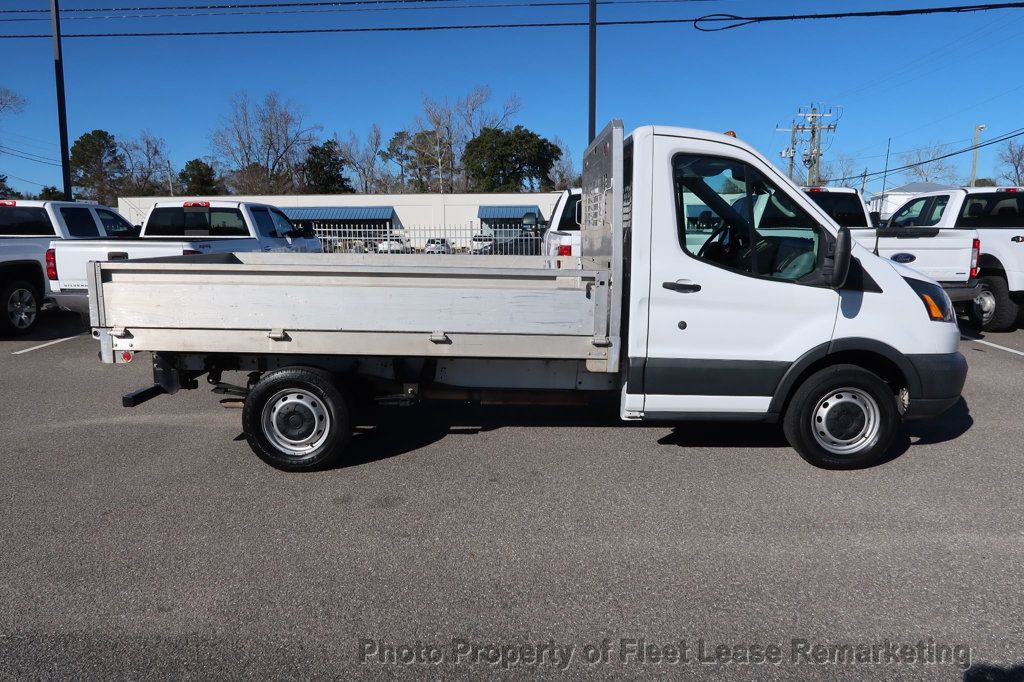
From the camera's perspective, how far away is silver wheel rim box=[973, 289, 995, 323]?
1115 centimetres

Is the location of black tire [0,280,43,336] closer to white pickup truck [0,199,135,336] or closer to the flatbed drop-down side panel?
white pickup truck [0,199,135,336]

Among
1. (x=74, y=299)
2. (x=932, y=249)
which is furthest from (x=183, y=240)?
(x=932, y=249)

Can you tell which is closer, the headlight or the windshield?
the headlight

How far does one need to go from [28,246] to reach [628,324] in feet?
33.0

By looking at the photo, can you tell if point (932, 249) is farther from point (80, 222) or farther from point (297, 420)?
point (80, 222)

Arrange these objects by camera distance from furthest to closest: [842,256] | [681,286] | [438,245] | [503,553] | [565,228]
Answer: [438,245], [565,228], [681,286], [842,256], [503,553]

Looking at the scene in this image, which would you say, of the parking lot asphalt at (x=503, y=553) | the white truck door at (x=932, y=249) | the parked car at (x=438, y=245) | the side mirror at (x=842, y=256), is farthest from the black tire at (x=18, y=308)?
the white truck door at (x=932, y=249)

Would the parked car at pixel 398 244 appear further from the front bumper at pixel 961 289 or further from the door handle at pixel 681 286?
the door handle at pixel 681 286

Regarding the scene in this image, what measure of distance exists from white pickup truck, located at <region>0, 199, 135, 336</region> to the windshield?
10.3 metres

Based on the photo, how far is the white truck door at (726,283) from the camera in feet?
16.0

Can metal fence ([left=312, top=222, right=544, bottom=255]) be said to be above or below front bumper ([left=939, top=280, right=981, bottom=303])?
above

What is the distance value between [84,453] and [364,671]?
3.83 metres

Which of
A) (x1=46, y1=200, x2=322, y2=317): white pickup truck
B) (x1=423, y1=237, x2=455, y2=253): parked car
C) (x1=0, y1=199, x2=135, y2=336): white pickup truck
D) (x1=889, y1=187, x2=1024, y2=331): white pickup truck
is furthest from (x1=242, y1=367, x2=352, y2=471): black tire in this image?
(x1=423, y1=237, x2=455, y2=253): parked car

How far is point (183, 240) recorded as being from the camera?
992 cm
